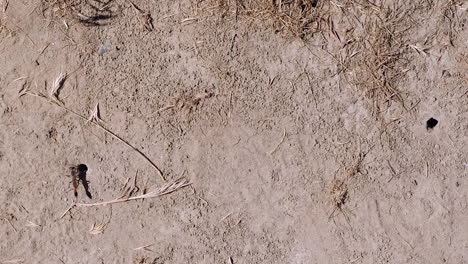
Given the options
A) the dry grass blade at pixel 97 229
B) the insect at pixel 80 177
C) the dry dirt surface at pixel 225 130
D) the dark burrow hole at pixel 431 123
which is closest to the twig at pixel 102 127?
the dry dirt surface at pixel 225 130

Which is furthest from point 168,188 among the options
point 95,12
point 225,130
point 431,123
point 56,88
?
point 431,123

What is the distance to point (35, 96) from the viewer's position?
3650 mm

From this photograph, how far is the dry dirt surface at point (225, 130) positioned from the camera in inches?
144

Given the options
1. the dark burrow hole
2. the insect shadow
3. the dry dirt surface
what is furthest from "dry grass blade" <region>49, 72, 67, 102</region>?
the dark burrow hole

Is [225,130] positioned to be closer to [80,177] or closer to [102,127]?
[102,127]

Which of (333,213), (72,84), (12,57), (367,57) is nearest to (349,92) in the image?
(367,57)

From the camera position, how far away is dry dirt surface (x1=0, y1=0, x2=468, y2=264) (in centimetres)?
365

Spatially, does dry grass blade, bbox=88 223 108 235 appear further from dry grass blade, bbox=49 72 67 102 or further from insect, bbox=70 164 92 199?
dry grass blade, bbox=49 72 67 102

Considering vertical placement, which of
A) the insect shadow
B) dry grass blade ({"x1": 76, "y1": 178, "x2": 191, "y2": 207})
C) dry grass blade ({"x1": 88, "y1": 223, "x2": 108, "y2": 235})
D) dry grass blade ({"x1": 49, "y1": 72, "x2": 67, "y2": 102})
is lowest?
dry grass blade ({"x1": 88, "y1": 223, "x2": 108, "y2": 235})

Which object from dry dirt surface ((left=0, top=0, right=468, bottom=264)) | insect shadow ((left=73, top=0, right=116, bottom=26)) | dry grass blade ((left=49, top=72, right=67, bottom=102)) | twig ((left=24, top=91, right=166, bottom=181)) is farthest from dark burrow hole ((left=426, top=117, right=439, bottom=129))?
dry grass blade ((left=49, top=72, right=67, bottom=102))

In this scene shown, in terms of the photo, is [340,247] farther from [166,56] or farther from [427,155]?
[166,56]

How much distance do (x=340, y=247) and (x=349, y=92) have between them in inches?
35.9

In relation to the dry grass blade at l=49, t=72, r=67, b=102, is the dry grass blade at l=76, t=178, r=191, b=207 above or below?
below

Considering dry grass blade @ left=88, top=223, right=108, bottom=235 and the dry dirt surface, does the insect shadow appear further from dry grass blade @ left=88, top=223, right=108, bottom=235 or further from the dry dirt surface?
dry grass blade @ left=88, top=223, right=108, bottom=235
